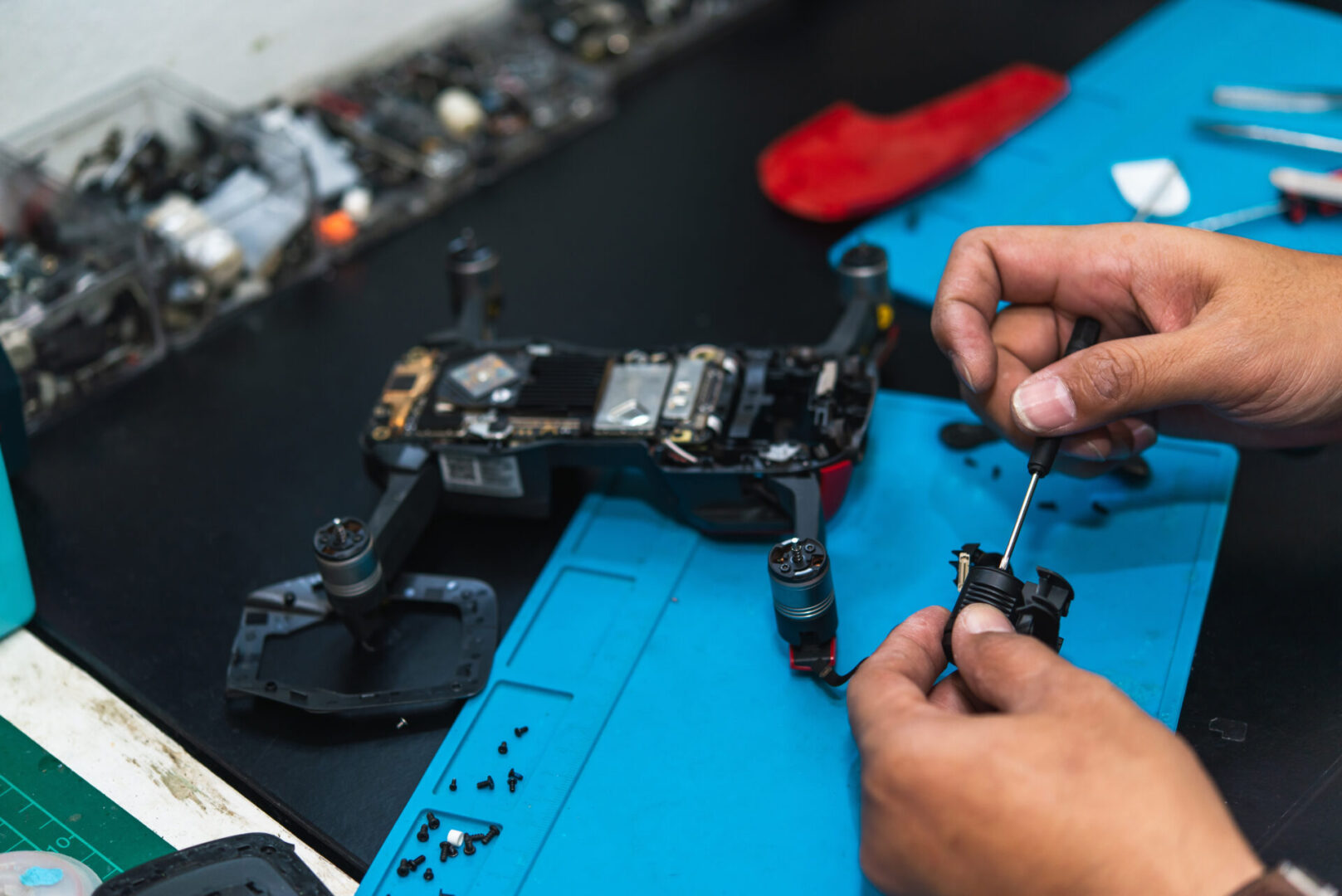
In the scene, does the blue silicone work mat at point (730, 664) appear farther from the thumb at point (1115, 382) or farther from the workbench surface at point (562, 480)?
the thumb at point (1115, 382)

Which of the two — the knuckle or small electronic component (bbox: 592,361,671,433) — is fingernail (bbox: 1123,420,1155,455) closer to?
the knuckle

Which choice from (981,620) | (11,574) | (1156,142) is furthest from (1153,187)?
(11,574)

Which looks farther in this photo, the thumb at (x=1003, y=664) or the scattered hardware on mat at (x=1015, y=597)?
the scattered hardware on mat at (x=1015, y=597)

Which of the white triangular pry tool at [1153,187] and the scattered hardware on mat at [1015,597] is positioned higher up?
the scattered hardware on mat at [1015,597]

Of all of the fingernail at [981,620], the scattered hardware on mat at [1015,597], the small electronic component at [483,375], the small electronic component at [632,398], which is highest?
the fingernail at [981,620]

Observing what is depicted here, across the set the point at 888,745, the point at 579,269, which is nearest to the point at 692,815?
the point at 888,745

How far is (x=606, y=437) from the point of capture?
181 centimetres

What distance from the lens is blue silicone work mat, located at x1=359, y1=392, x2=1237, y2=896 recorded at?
146 cm

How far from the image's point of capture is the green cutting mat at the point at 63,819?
149 cm

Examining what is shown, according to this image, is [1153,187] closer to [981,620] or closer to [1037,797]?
[981,620]

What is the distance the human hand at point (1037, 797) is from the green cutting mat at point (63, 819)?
0.91 metres

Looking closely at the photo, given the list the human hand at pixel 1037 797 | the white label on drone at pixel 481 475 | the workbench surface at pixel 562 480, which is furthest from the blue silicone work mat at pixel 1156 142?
the human hand at pixel 1037 797

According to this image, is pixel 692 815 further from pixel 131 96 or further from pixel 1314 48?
pixel 1314 48

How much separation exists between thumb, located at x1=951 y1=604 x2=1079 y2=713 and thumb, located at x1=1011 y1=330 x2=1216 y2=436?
0.31 m
